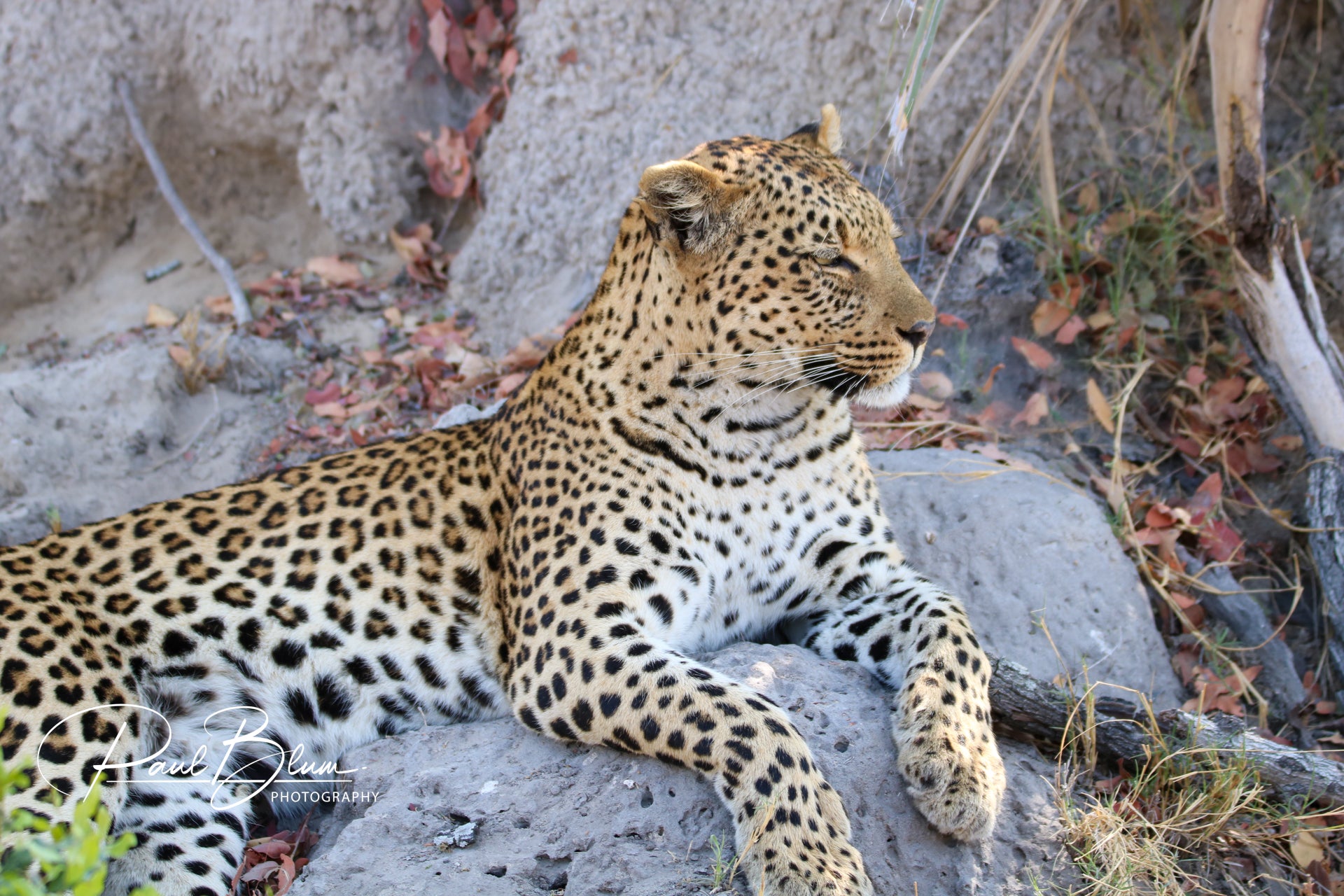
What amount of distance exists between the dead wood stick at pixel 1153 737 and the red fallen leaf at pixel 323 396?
17.2 feet

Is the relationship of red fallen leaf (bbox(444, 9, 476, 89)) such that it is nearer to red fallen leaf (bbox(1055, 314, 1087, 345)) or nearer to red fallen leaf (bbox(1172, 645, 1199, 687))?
red fallen leaf (bbox(1055, 314, 1087, 345))

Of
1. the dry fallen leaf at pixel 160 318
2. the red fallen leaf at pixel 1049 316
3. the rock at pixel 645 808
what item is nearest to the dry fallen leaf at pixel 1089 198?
the red fallen leaf at pixel 1049 316

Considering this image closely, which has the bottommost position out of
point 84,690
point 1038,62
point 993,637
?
point 993,637

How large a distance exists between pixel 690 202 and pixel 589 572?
152 cm

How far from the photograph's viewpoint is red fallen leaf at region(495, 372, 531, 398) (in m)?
7.76

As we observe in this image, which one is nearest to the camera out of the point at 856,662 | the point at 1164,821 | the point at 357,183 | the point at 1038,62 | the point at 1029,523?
the point at 1164,821

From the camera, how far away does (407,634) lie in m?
5.03

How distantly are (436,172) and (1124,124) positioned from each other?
5344mm

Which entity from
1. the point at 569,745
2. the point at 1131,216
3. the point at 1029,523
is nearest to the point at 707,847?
the point at 569,745

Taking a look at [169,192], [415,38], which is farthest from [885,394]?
[169,192]

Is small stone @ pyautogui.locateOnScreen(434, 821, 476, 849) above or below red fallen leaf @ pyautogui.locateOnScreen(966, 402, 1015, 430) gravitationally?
below

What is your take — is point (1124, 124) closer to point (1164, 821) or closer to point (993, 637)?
point (993, 637)

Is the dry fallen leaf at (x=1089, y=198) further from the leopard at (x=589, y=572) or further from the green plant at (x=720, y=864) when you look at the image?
the green plant at (x=720, y=864)

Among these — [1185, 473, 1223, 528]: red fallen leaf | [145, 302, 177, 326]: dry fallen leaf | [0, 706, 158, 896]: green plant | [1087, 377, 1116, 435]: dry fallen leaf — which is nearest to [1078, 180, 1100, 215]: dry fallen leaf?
[1087, 377, 1116, 435]: dry fallen leaf
